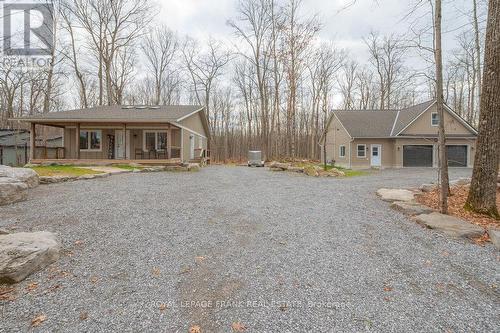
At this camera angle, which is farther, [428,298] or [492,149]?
[492,149]

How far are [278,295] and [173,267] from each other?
4.55 feet

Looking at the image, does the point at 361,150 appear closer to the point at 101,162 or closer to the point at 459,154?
the point at 459,154

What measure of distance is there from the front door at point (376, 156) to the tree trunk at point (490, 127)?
1594 cm

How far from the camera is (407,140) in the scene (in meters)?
20.4

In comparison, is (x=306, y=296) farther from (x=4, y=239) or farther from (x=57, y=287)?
(x=4, y=239)

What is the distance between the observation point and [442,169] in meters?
5.91

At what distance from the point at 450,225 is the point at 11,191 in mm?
9322

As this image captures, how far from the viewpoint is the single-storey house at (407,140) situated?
20094 millimetres

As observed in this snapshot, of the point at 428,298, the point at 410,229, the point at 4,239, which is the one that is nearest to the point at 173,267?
the point at 4,239

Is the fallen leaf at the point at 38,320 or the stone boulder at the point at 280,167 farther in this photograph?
the stone boulder at the point at 280,167

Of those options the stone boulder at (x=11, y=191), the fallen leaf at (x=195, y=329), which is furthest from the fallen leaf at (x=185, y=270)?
the stone boulder at (x=11, y=191)

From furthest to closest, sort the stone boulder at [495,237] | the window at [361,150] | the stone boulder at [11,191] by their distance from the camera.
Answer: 1. the window at [361,150]
2. the stone boulder at [11,191]
3. the stone boulder at [495,237]

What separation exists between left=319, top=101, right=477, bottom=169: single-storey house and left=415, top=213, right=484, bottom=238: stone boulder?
14.9m

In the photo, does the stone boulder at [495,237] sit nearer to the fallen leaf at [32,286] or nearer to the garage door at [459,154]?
the fallen leaf at [32,286]
